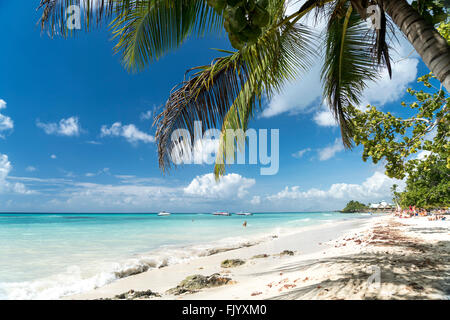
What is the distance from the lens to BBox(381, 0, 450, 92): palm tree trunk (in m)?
1.56

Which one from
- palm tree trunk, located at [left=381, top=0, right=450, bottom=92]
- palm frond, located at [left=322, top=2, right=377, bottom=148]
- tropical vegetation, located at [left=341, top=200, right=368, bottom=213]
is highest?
palm frond, located at [left=322, top=2, right=377, bottom=148]

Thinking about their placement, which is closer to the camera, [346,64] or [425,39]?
[425,39]

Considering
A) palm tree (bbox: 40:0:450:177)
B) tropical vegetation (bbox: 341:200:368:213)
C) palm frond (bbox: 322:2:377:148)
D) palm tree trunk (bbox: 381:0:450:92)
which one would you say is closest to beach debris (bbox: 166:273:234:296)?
palm tree (bbox: 40:0:450:177)

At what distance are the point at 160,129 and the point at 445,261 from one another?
4.78m

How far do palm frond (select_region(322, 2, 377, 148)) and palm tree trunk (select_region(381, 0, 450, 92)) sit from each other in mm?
1553

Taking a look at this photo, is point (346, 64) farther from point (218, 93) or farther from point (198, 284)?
point (198, 284)

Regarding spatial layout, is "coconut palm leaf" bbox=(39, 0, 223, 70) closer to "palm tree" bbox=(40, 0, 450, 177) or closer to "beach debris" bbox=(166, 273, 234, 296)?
"palm tree" bbox=(40, 0, 450, 177)

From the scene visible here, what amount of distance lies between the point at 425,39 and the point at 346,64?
2.14 metres

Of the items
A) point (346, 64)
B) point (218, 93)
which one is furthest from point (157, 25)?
point (346, 64)

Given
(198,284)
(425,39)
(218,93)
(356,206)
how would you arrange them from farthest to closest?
(356,206) → (198,284) → (218,93) → (425,39)

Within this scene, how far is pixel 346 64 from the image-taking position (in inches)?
142

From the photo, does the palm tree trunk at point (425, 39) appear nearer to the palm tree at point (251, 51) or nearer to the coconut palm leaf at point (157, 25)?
the palm tree at point (251, 51)

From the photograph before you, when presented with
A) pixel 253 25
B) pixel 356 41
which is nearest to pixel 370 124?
pixel 356 41

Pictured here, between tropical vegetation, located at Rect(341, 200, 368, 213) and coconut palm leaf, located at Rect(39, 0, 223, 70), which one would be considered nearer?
coconut palm leaf, located at Rect(39, 0, 223, 70)
